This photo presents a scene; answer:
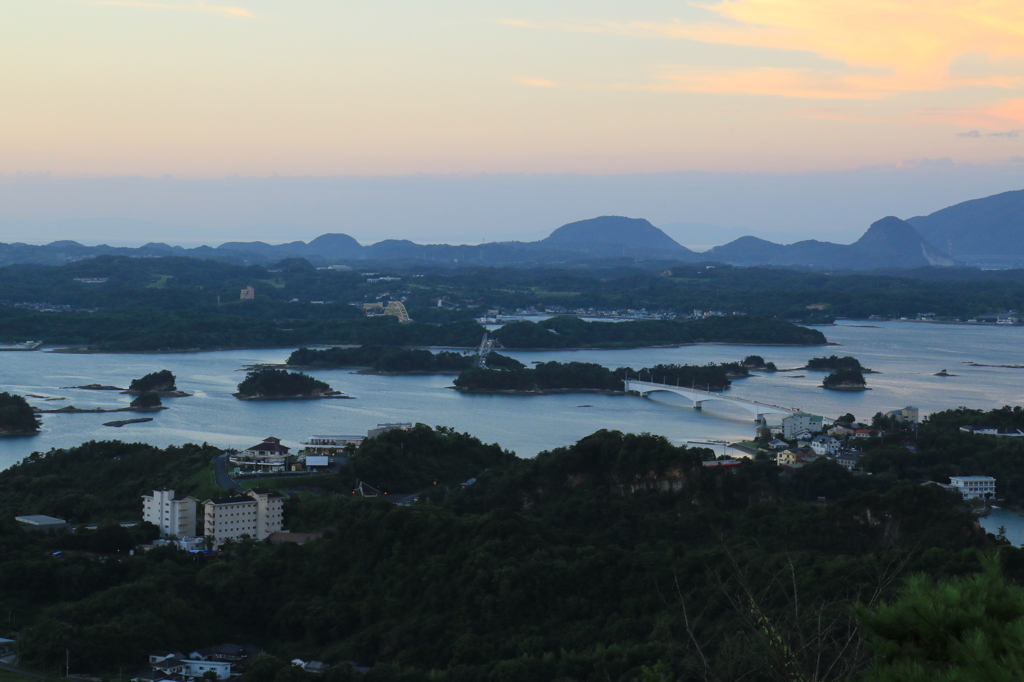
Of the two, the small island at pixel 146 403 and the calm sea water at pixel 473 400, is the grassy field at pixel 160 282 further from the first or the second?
the small island at pixel 146 403

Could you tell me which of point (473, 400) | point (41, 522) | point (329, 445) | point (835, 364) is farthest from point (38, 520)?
point (835, 364)

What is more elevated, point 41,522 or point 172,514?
point 172,514

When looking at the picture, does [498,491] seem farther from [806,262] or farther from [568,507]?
[806,262]

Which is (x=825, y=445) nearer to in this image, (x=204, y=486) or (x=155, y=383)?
(x=204, y=486)

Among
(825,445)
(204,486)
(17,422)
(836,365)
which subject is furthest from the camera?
(836,365)

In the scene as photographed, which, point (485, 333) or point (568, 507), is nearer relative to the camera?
point (568, 507)

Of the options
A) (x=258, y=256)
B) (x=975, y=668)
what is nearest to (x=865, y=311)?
(x=975, y=668)
